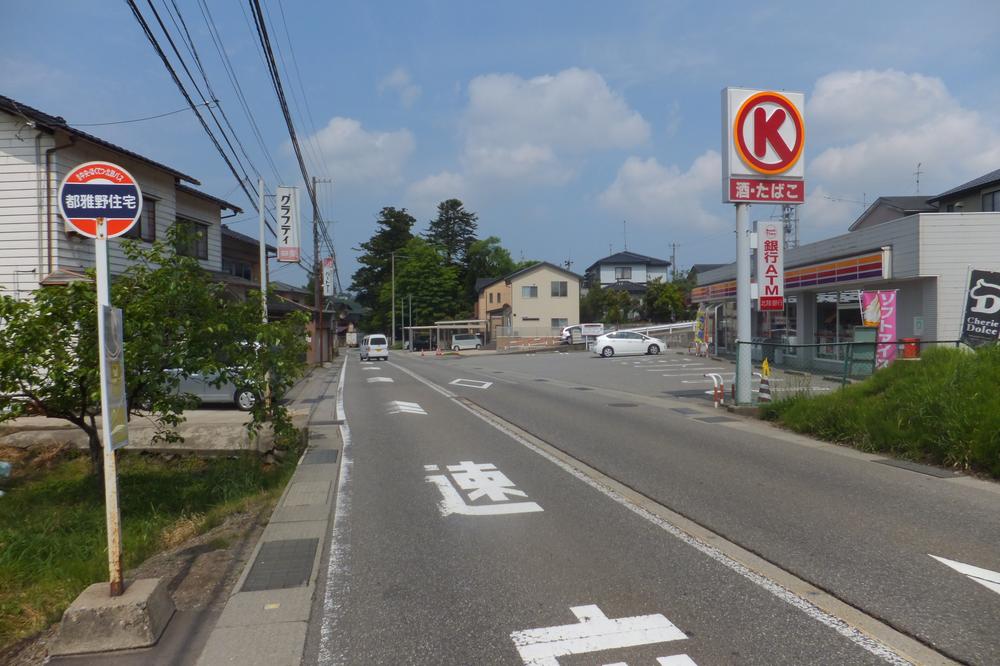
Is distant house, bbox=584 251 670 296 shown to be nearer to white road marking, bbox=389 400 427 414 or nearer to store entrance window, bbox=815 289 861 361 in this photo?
store entrance window, bbox=815 289 861 361

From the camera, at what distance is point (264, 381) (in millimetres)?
9359

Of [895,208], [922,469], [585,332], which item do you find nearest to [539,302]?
[585,332]

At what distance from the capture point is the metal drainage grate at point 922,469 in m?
8.93

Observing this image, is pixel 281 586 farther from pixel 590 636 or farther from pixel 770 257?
pixel 770 257

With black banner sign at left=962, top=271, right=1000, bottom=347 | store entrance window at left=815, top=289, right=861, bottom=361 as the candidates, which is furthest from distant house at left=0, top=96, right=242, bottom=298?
store entrance window at left=815, top=289, right=861, bottom=361

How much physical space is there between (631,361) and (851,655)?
3209cm

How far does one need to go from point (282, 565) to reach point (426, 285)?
262 ft

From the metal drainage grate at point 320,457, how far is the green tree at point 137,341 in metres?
1.91

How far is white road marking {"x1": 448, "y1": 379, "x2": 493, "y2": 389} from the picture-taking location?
23969mm

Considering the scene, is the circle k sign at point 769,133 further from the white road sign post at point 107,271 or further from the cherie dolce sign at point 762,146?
the white road sign post at point 107,271

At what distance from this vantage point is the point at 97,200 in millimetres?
4941

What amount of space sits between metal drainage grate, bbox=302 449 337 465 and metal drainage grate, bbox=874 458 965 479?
7733 millimetres

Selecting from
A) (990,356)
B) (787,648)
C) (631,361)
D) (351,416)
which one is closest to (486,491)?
(787,648)

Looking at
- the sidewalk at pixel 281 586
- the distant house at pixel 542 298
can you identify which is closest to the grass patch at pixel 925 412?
the sidewalk at pixel 281 586
